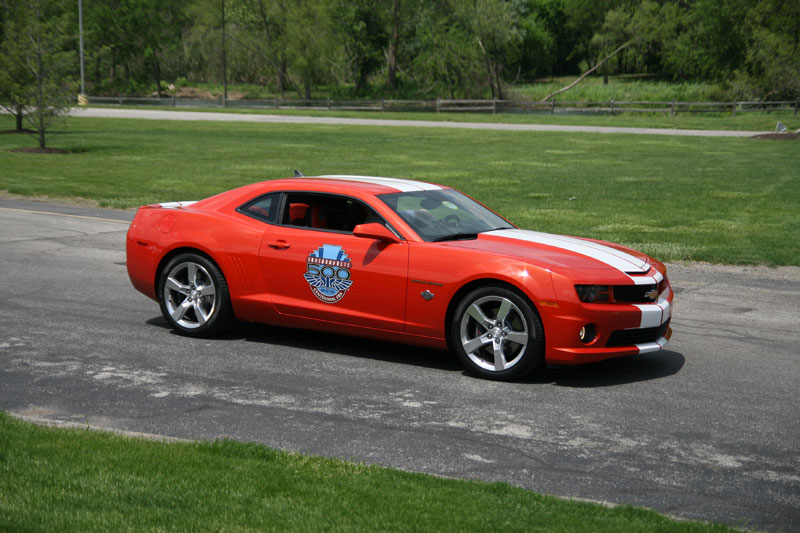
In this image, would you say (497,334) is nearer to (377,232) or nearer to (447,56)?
(377,232)

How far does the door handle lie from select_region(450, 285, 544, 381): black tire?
5.28ft

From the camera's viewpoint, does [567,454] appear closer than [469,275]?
Yes

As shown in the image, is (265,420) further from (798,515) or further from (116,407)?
(798,515)

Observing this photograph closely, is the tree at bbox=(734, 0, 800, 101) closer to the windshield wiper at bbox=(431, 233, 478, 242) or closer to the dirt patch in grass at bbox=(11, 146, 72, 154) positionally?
the dirt patch in grass at bbox=(11, 146, 72, 154)

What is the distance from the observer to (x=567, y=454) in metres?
5.47

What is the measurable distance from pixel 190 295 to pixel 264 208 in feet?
3.38

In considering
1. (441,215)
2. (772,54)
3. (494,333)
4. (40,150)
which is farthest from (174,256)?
(772,54)

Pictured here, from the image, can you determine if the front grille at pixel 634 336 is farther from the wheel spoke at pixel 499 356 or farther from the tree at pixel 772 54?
the tree at pixel 772 54

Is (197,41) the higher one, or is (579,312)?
(197,41)

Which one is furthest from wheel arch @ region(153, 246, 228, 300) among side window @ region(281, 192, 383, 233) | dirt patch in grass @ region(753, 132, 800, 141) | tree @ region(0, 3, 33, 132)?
dirt patch in grass @ region(753, 132, 800, 141)

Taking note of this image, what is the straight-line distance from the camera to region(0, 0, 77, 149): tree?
Answer: 94.2 ft

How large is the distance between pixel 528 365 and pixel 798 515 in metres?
2.55

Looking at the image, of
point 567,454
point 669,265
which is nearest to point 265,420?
point 567,454

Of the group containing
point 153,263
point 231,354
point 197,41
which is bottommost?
point 231,354
